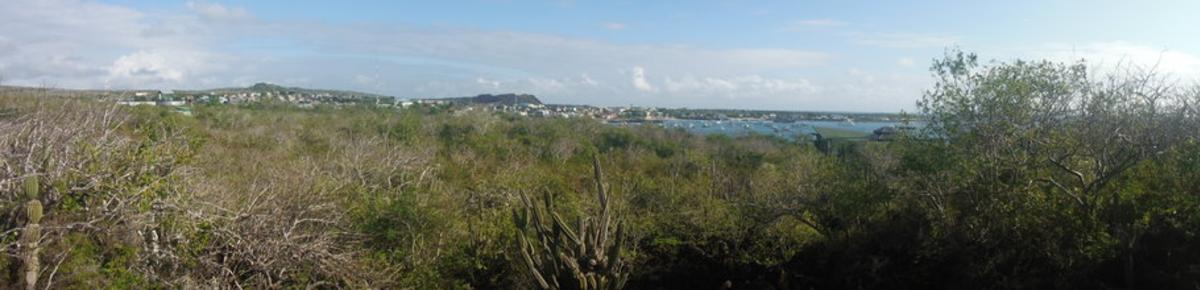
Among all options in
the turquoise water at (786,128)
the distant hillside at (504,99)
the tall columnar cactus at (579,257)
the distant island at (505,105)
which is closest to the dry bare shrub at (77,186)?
the tall columnar cactus at (579,257)

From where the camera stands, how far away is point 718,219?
14742 mm

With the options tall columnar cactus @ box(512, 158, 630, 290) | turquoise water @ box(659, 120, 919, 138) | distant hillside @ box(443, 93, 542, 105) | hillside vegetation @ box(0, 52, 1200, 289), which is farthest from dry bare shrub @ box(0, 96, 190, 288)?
distant hillside @ box(443, 93, 542, 105)

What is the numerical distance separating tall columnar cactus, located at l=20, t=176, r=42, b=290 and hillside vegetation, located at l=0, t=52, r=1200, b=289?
0.02m

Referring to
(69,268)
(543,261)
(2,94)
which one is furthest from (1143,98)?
(2,94)

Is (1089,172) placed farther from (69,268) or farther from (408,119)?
(408,119)

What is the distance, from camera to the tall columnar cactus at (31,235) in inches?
289

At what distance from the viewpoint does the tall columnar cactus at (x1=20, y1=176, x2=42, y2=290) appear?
24.1 feet

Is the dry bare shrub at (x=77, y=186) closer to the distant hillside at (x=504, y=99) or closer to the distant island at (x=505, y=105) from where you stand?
the distant island at (x=505, y=105)

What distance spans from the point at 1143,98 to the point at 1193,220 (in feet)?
5.79

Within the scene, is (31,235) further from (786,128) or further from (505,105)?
(505,105)

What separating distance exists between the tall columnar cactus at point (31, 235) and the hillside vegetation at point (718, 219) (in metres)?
0.02

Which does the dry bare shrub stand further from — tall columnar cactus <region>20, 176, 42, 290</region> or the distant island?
the distant island

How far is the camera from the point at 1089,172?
10398mm

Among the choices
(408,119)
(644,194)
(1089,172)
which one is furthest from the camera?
(408,119)
